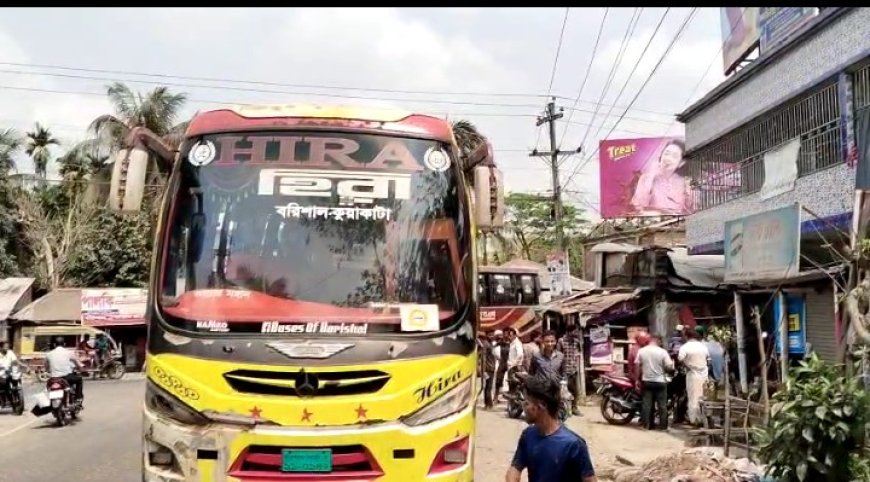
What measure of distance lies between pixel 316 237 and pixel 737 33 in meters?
16.7

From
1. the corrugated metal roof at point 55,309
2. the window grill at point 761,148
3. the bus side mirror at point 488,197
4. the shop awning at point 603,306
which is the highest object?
the window grill at point 761,148

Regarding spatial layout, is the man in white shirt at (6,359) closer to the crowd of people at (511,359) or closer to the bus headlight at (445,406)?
the crowd of people at (511,359)

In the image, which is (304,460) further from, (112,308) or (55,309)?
(55,309)

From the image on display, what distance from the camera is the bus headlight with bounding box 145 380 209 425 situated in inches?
199

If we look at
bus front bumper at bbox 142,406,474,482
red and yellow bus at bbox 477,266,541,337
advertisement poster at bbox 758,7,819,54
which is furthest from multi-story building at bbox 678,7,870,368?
red and yellow bus at bbox 477,266,541,337

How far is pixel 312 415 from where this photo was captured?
5008mm

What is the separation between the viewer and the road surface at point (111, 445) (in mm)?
9602

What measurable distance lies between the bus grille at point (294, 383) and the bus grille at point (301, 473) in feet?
1.07

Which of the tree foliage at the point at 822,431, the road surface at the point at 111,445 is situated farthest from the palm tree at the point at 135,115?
the tree foliage at the point at 822,431

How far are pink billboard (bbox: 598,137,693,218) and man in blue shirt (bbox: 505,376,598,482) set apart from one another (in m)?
33.8

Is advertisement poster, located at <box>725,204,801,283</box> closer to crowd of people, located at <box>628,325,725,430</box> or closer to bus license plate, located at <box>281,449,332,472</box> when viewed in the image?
crowd of people, located at <box>628,325,725,430</box>

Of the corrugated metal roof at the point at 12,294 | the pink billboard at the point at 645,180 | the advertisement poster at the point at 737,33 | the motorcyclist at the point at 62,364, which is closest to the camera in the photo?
the motorcyclist at the point at 62,364

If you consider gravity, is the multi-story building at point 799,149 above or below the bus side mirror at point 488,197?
above

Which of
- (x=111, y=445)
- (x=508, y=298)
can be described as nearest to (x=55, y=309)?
(x=508, y=298)
